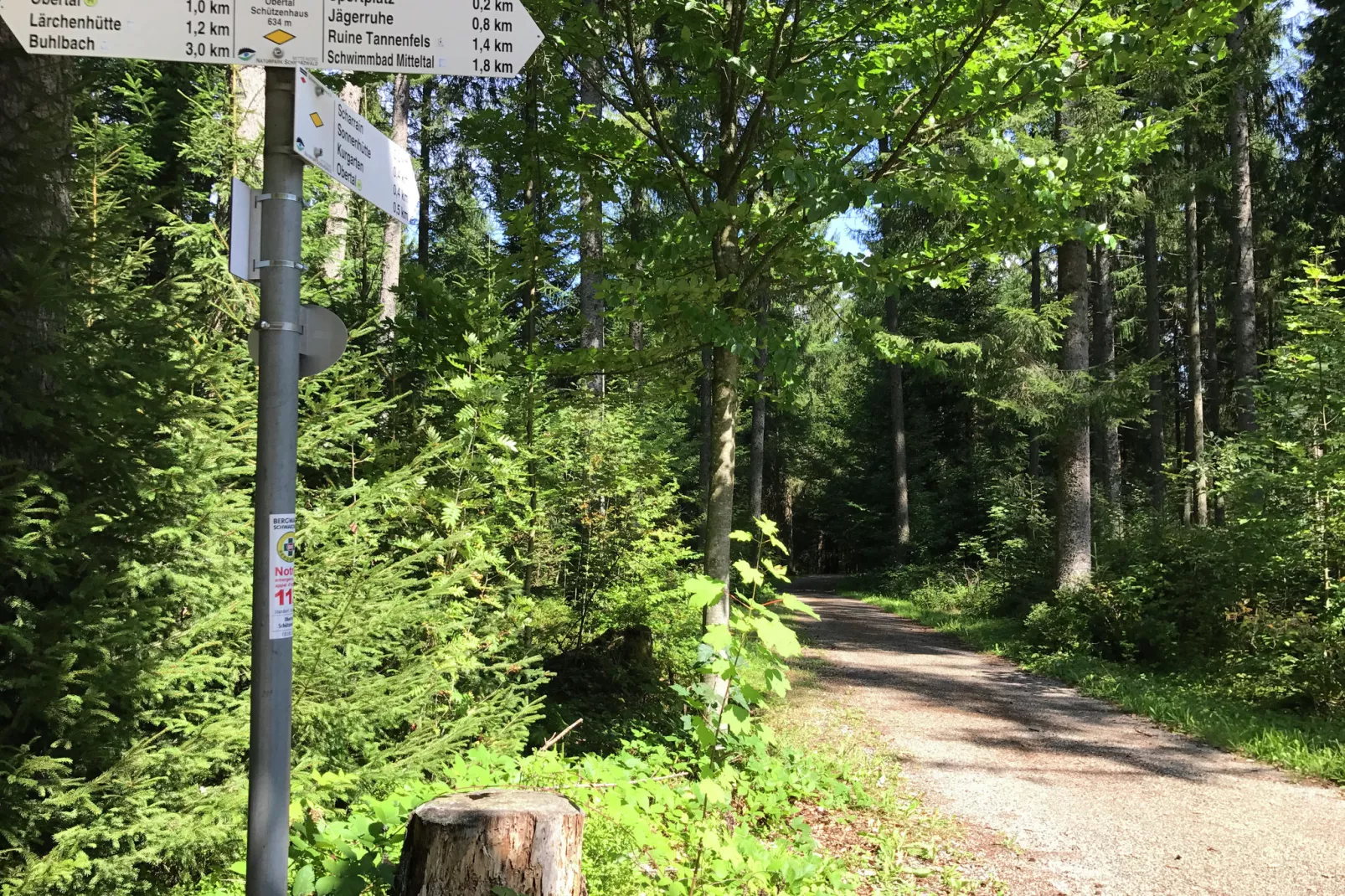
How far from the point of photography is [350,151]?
1.99 m

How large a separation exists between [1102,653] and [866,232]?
1634 centimetres

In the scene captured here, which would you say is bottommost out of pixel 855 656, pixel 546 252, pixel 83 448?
pixel 855 656

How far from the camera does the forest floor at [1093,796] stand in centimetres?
455

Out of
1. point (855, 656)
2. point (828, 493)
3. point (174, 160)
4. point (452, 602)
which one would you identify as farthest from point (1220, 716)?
point (828, 493)

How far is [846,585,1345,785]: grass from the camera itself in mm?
6625

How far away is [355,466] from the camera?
536 centimetres

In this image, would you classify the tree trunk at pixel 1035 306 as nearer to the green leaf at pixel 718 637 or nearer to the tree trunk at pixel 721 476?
the tree trunk at pixel 721 476

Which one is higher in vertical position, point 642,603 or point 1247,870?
point 642,603

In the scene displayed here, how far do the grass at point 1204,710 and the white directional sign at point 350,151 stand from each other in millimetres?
7497

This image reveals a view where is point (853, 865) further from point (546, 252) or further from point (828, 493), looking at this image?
point (828, 493)

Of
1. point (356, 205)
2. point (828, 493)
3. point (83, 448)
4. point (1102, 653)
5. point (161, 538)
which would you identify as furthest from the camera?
point (828, 493)

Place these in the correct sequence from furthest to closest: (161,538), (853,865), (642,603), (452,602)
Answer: (642,603), (452,602), (853,865), (161,538)

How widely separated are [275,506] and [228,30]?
1.03 m

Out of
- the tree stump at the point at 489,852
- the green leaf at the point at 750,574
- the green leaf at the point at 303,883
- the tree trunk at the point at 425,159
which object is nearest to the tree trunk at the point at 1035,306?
the tree trunk at the point at 425,159
